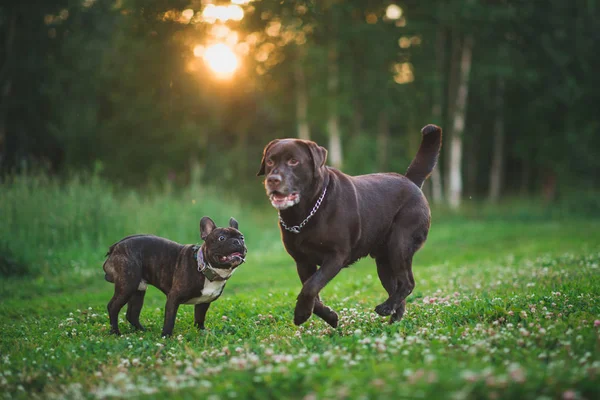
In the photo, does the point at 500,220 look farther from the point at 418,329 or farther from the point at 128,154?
the point at 418,329

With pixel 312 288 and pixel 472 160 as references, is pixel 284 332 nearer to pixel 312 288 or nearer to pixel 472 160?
pixel 312 288

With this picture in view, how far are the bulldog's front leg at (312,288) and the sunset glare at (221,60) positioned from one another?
17946 millimetres

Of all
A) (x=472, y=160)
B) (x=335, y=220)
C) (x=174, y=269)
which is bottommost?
(x=472, y=160)

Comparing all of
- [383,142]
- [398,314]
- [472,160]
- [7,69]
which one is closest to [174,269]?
[398,314]

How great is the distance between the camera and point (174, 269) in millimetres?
7789

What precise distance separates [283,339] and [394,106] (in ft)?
91.9

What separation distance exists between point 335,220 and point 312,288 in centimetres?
83

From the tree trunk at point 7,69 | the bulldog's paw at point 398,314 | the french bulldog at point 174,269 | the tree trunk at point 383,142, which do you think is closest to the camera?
the french bulldog at point 174,269

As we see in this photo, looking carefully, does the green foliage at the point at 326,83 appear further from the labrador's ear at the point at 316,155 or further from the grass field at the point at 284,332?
the labrador's ear at the point at 316,155

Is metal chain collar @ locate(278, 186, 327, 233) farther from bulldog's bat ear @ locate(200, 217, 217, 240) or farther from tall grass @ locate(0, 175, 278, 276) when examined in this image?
tall grass @ locate(0, 175, 278, 276)

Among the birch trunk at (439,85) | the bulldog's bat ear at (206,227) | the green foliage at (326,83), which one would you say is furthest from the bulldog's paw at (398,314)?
the birch trunk at (439,85)

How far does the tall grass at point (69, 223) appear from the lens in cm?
1388

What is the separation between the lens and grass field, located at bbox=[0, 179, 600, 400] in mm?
4551

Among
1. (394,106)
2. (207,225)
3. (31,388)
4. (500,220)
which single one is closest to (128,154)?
(394,106)
